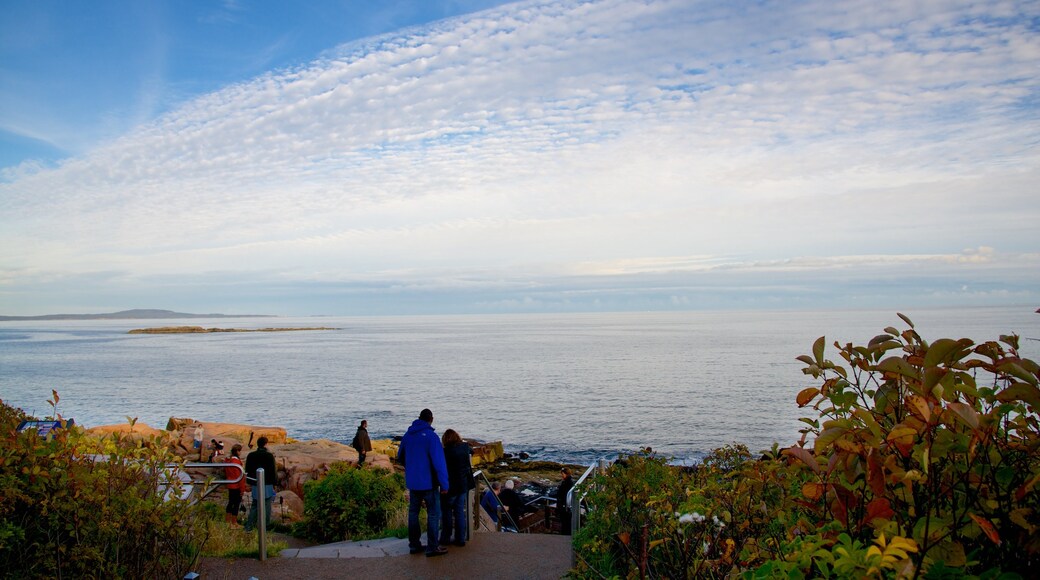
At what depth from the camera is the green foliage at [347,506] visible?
1147cm

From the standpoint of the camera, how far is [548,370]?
7281 centimetres

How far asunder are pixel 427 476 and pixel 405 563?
41.9 inches

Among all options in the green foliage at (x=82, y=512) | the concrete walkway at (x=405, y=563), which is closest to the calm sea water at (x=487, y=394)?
the concrete walkway at (x=405, y=563)

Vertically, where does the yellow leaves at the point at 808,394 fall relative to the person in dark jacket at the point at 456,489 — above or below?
above

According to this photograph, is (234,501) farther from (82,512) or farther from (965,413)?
(965,413)

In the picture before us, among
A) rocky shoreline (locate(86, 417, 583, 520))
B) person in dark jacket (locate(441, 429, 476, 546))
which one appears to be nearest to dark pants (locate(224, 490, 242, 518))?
rocky shoreline (locate(86, 417, 583, 520))

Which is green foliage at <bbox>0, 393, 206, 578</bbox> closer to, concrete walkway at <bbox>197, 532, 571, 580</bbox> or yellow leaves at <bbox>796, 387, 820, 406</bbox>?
concrete walkway at <bbox>197, 532, 571, 580</bbox>

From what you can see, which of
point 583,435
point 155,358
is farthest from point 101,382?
point 583,435

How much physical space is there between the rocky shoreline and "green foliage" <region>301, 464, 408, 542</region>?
95.2 inches

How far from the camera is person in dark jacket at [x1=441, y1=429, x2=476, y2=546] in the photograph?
9.62 metres

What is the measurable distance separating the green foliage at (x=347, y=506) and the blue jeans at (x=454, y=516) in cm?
224

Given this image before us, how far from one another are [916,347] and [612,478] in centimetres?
409

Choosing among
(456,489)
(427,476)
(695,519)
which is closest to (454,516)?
(456,489)

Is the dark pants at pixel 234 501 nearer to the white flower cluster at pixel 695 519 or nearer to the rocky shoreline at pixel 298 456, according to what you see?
the rocky shoreline at pixel 298 456
